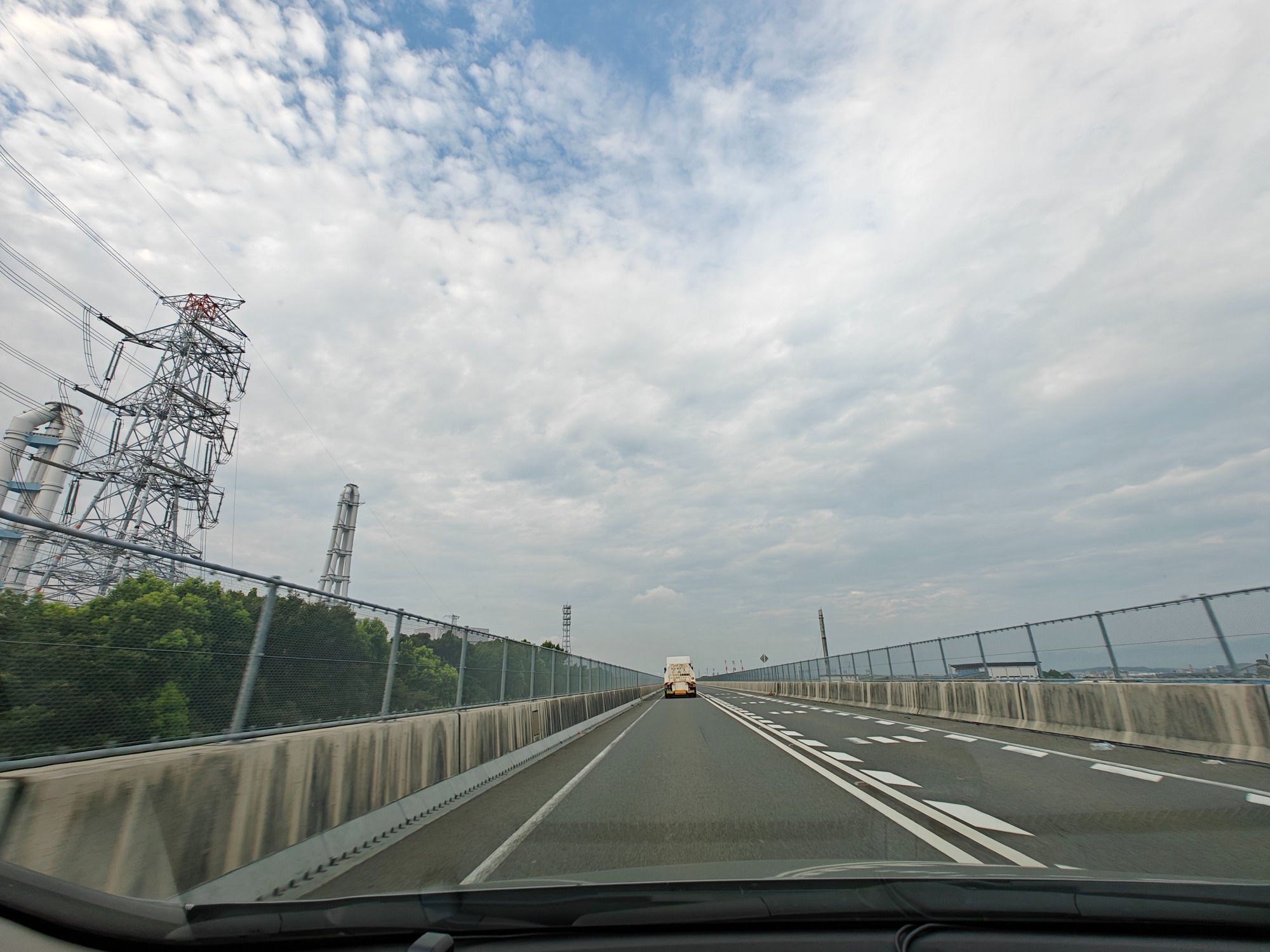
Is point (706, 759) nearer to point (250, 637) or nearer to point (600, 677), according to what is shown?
point (250, 637)

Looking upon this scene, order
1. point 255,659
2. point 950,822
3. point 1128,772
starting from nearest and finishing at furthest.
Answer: point 255,659 → point 950,822 → point 1128,772

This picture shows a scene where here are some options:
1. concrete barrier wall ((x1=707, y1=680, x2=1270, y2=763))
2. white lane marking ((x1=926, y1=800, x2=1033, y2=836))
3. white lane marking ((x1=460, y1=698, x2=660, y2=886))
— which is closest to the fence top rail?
white lane marking ((x1=460, y1=698, x2=660, y2=886))

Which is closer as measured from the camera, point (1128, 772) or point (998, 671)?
point (1128, 772)

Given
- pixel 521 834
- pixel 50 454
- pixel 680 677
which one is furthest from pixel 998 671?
pixel 50 454

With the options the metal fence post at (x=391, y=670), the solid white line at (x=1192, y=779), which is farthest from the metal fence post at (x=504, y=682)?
the solid white line at (x=1192, y=779)

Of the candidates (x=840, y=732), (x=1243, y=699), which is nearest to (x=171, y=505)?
(x=840, y=732)

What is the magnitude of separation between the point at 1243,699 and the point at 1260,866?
22.9ft

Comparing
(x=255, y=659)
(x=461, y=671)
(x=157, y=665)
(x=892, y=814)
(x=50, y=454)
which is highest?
(x=50, y=454)

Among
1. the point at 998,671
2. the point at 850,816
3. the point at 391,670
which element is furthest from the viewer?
the point at 998,671

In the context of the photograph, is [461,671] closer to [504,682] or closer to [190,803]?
[504,682]

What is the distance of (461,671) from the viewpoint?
10.1m

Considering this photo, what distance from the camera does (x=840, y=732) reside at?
15.4 meters

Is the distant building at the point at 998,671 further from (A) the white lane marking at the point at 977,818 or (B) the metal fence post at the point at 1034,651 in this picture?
(A) the white lane marking at the point at 977,818

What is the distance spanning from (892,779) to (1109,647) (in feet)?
25.9
